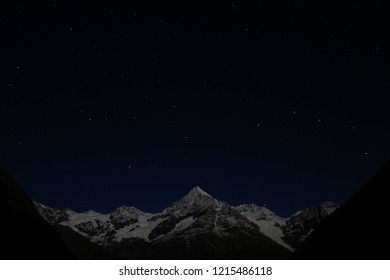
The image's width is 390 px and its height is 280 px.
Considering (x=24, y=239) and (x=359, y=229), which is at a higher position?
(x=359, y=229)

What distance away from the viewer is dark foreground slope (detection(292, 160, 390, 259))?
162ft

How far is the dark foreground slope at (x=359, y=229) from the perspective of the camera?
4936 cm

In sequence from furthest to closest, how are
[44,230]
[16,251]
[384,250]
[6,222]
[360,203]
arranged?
[44,230] < [360,203] < [6,222] < [16,251] < [384,250]

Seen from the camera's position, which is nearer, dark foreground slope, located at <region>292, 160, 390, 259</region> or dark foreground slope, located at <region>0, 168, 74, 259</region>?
dark foreground slope, located at <region>292, 160, 390, 259</region>

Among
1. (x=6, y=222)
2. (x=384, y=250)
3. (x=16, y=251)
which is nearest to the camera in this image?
(x=384, y=250)

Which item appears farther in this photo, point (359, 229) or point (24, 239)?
point (24, 239)

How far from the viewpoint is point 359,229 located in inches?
2255

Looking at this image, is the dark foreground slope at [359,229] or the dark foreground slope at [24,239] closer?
the dark foreground slope at [359,229]
